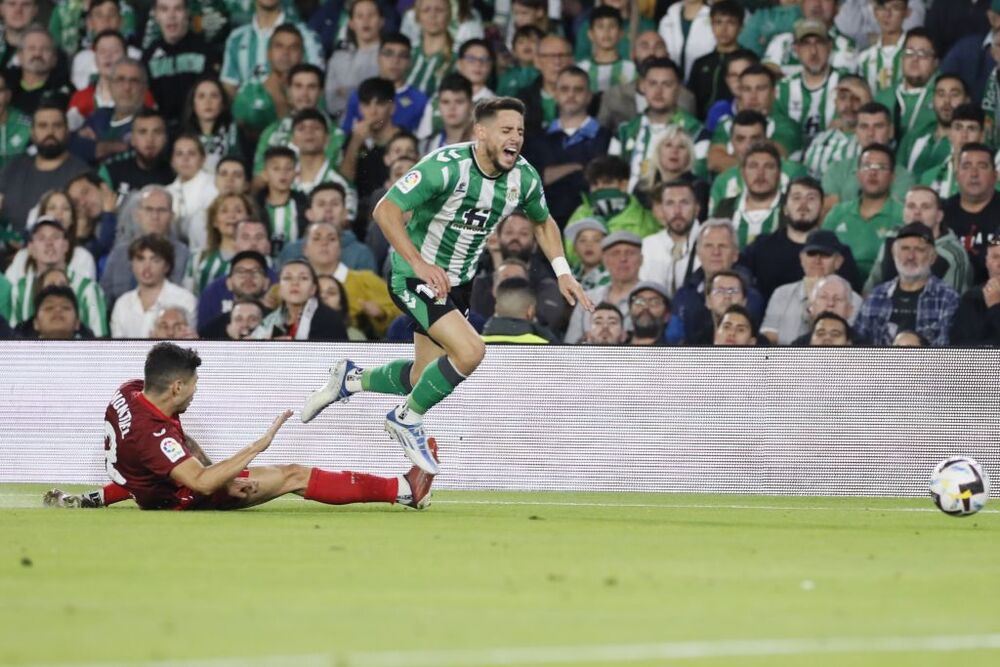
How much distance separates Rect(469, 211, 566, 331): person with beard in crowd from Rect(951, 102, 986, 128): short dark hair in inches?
136

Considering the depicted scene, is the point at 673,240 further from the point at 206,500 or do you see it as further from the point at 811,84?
the point at 206,500

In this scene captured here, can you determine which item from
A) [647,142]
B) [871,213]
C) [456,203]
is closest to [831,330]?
[871,213]

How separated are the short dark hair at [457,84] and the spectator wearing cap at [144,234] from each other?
8.89ft

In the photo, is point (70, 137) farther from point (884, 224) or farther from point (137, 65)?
point (884, 224)

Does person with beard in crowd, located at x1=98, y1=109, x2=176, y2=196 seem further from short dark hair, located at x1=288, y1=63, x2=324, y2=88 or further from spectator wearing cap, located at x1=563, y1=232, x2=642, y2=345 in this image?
spectator wearing cap, located at x1=563, y1=232, x2=642, y2=345

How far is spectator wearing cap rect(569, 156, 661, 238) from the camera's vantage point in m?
15.2

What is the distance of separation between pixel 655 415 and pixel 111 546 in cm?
551

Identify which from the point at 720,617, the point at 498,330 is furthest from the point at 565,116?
the point at 720,617

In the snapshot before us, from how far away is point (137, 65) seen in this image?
57.5 feet

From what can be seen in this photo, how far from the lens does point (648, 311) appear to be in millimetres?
14156

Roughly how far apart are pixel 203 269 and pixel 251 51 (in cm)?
271

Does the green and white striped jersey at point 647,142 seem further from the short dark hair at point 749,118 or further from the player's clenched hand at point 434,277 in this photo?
the player's clenched hand at point 434,277

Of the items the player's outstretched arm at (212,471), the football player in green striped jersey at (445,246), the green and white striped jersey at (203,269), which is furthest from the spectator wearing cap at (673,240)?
the player's outstretched arm at (212,471)

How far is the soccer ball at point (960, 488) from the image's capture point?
9562mm
